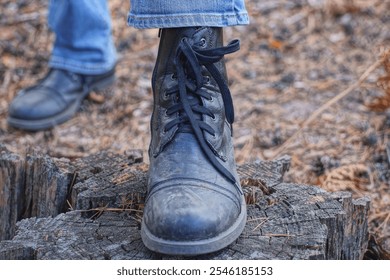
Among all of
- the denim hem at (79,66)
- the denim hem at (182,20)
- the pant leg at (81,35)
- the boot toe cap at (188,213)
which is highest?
the denim hem at (182,20)

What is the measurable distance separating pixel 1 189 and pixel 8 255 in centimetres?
54

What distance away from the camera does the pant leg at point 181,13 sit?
1636 millimetres

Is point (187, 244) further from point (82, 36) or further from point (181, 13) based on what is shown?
point (82, 36)

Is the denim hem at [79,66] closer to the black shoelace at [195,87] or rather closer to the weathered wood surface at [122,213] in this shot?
the weathered wood surface at [122,213]

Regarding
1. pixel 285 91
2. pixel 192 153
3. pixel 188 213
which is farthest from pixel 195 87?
pixel 285 91

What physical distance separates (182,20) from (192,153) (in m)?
0.32

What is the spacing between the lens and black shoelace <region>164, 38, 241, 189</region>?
1.67m

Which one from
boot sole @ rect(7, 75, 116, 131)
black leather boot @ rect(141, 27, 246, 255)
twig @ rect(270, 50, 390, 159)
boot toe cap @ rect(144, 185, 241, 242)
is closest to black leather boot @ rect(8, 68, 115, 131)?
boot sole @ rect(7, 75, 116, 131)

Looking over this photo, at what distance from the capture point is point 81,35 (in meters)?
2.98

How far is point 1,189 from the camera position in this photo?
211cm

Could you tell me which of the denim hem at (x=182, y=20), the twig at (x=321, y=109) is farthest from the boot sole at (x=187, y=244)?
the twig at (x=321, y=109)

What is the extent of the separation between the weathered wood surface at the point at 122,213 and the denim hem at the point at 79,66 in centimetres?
108
